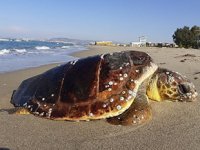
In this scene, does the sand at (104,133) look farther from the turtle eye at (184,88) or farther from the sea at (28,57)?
the sea at (28,57)

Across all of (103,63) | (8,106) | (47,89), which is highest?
(103,63)

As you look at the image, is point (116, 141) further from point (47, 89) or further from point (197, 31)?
point (197, 31)

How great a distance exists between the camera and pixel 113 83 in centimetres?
500

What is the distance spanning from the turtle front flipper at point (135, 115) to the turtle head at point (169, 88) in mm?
701

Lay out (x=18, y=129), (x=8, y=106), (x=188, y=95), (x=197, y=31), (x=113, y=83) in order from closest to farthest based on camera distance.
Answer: (x=18, y=129) → (x=113, y=83) → (x=188, y=95) → (x=8, y=106) → (x=197, y=31)

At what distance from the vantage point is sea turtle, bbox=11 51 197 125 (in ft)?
15.8

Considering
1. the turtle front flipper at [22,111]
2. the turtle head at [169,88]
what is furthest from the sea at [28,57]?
the turtle head at [169,88]

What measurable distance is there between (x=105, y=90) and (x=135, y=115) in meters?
0.53

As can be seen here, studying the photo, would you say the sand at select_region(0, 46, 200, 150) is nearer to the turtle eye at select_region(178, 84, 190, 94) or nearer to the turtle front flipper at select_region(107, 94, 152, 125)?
the turtle front flipper at select_region(107, 94, 152, 125)

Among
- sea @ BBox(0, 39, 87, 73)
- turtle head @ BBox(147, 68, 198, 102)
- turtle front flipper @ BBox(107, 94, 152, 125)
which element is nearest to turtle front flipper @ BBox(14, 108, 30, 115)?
turtle front flipper @ BBox(107, 94, 152, 125)

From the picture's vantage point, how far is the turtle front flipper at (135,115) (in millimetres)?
4699

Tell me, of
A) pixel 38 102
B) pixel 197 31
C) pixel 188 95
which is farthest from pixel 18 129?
pixel 197 31

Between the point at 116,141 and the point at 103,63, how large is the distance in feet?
4.95

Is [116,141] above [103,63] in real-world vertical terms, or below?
below
